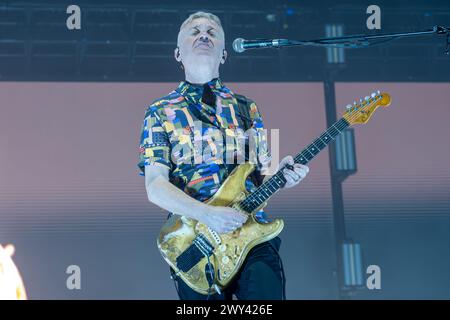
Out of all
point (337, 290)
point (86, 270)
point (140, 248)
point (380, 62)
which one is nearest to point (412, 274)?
point (337, 290)

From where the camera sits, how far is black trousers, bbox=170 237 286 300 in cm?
279

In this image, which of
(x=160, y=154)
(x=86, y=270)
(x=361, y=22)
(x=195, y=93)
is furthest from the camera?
(x=361, y=22)

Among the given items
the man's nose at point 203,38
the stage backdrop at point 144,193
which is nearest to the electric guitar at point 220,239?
the man's nose at point 203,38

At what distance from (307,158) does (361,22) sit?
8.94 feet

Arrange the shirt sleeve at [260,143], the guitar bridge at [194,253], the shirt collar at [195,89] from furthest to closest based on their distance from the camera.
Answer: the shirt collar at [195,89] < the shirt sleeve at [260,143] < the guitar bridge at [194,253]

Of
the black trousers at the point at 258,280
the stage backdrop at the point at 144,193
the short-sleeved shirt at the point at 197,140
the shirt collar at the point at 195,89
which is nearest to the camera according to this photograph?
the black trousers at the point at 258,280

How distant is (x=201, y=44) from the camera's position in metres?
3.29

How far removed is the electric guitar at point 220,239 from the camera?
113 inches

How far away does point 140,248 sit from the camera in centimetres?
516

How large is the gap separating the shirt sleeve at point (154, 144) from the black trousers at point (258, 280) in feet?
1.85

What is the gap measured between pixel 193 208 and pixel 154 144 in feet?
1.35

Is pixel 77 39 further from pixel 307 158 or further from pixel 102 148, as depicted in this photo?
pixel 307 158

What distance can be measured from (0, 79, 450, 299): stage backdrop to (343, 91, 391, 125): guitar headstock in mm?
1930

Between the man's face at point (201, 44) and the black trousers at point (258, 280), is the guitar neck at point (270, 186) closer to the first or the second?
the black trousers at point (258, 280)
